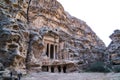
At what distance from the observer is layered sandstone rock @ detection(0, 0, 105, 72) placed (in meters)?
19.9

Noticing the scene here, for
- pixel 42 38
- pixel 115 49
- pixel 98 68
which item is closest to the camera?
pixel 42 38

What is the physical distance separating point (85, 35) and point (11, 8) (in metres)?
23.1

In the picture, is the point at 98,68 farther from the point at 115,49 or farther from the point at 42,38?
the point at 42,38

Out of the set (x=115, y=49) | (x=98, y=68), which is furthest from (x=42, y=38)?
(x=115, y=49)

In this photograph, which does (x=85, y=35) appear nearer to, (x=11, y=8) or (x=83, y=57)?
(x=83, y=57)

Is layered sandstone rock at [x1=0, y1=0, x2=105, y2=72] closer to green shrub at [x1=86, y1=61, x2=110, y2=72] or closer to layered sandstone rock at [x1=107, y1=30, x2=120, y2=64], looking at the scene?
green shrub at [x1=86, y1=61, x2=110, y2=72]

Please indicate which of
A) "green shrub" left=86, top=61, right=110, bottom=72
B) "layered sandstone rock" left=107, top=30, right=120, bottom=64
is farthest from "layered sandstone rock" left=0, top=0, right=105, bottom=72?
"layered sandstone rock" left=107, top=30, right=120, bottom=64

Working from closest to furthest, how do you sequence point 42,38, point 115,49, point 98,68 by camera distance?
point 42,38
point 98,68
point 115,49

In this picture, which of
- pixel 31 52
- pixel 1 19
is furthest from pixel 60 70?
pixel 1 19

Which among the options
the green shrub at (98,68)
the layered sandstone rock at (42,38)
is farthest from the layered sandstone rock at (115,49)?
the layered sandstone rock at (42,38)

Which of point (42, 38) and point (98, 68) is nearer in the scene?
point (42, 38)

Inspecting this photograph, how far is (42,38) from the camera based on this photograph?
2727cm

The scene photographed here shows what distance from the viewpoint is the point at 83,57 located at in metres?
35.6

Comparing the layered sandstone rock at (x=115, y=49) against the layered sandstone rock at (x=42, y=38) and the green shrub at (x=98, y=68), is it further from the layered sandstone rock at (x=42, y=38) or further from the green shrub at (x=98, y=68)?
the layered sandstone rock at (x=42, y=38)
